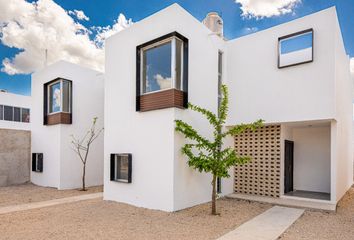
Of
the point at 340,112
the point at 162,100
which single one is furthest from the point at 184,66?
the point at 340,112

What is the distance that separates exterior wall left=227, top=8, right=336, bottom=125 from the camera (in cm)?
806

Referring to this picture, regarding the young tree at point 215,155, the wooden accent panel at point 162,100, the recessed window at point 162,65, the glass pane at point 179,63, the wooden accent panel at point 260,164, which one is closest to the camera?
the young tree at point 215,155

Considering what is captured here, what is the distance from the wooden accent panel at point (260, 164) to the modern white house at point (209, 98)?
0.04m

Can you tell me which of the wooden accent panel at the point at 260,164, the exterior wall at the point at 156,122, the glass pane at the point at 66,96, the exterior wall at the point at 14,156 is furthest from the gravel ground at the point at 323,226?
the exterior wall at the point at 14,156

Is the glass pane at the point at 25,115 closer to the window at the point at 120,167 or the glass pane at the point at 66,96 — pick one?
the glass pane at the point at 66,96

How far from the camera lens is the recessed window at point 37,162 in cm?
1283

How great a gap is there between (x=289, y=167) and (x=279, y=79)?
4.16 meters

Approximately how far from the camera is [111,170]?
8930mm

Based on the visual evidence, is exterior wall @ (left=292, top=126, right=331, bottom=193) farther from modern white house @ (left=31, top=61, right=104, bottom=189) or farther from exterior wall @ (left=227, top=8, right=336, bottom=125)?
modern white house @ (left=31, top=61, right=104, bottom=189)

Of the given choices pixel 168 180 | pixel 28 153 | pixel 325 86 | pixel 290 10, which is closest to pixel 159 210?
pixel 168 180

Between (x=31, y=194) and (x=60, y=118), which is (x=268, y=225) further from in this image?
(x=60, y=118)

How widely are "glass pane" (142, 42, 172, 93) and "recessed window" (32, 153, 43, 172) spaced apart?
26.3 ft

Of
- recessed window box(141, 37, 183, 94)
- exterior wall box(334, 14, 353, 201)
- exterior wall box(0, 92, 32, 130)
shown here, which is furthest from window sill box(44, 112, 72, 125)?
exterior wall box(0, 92, 32, 130)

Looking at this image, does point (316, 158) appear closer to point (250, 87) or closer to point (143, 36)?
point (250, 87)
